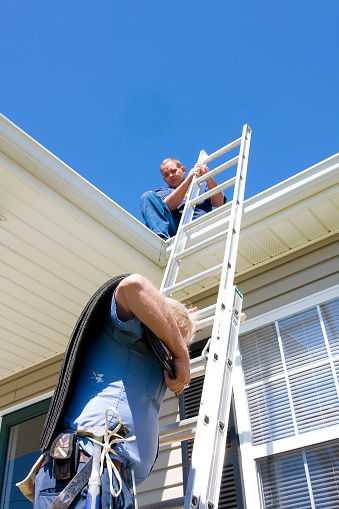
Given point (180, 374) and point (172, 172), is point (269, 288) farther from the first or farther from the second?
point (180, 374)

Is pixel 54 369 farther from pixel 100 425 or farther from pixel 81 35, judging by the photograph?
pixel 81 35

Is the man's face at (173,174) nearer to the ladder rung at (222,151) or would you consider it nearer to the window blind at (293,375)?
the ladder rung at (222,151)

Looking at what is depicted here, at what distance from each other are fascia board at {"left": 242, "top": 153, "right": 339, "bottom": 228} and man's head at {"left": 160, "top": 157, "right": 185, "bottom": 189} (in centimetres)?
147

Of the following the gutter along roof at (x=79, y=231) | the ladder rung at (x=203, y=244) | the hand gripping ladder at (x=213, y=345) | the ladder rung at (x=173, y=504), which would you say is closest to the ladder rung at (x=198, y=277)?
the hand gripping ladder at (x=213, y=345)

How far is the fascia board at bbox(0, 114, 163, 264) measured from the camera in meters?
2.92

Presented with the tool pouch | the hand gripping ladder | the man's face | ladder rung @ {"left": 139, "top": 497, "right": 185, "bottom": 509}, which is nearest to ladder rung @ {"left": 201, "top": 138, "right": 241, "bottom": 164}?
the hand gripping ladder

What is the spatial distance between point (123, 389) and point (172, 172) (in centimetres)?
327

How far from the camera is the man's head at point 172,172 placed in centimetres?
473

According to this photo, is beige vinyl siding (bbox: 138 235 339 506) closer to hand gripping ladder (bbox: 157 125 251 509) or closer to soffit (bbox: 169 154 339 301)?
soffit (bbox: 169 154 339 301)

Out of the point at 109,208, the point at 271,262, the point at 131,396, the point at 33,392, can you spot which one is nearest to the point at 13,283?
the point at 109,208

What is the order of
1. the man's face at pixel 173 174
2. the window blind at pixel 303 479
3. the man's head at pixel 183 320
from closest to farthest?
the man's head at pixel 183 320
the window blind at pixel 303 479
the man's face at pixel 173 174

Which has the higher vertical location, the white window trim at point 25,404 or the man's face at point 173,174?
the man's face at point 173,174

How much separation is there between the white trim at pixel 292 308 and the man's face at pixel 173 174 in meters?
1.70

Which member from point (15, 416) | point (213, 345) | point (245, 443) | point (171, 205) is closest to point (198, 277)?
point (213, 345)
